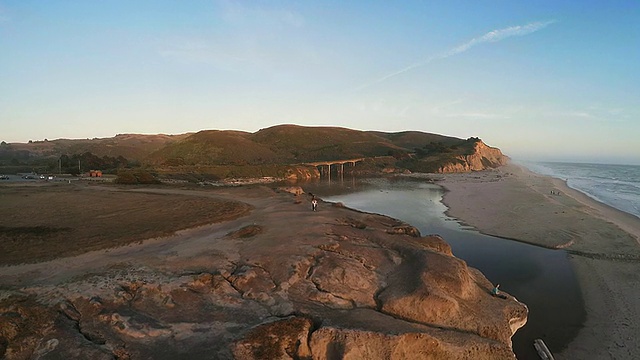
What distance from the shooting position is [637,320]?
1294 cm

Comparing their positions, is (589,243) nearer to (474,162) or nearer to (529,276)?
(529,276)

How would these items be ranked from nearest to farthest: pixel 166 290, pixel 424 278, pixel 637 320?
pixel 166 290 → pixel 424 278 → pixel 637 320

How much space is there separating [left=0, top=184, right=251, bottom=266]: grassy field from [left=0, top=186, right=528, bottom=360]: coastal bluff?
74.4 inches

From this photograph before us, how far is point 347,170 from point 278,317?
9250cm

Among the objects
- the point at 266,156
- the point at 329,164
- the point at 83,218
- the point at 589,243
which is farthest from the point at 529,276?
the point at 266,156

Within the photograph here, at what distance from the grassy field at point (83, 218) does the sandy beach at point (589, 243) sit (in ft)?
59.4

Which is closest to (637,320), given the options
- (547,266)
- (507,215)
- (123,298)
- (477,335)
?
(547,266)

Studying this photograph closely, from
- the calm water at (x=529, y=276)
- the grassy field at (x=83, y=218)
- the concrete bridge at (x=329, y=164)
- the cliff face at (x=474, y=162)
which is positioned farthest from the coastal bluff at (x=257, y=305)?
the cliff face at (x=474, y=162)

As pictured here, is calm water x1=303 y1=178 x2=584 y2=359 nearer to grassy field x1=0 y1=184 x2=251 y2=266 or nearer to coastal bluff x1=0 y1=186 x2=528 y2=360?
coastal bluff x1=0 y1=186 x2=528 y2=360

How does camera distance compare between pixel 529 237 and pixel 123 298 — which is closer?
pixel 123 298

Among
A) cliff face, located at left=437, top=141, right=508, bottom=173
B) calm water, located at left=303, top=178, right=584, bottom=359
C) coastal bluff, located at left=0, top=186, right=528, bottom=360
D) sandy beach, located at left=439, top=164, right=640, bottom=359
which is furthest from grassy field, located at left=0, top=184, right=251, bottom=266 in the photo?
cliff face, located at left=437, top=141, right=508, bottom=173

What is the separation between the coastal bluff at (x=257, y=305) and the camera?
8.05 m

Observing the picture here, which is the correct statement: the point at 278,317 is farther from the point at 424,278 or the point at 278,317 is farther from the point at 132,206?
the point at 132,206

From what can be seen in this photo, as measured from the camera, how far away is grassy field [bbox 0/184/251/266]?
14581 millimetres
